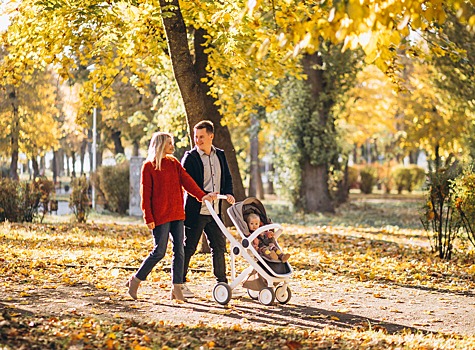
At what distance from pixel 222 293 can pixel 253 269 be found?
0.45 m

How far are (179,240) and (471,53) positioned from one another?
554 inches

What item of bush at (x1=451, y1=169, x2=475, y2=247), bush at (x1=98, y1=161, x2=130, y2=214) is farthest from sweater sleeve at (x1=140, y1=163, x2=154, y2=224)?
bush at (x1=98, y1=161, x2=130, y2=214)

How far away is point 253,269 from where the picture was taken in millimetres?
8750

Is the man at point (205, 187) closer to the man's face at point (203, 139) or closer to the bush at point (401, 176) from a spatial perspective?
the man's face at point (203, 139)

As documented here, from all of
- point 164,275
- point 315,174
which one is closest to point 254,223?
point 164,275

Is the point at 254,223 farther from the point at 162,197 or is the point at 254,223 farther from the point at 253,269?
the point at 162,197

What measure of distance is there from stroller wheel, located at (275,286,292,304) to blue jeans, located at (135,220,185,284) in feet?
3.68

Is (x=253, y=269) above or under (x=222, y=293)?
above

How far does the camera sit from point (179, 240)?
8711mm

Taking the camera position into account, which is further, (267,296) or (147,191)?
(267,296)

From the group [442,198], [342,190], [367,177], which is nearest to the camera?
[442,198]

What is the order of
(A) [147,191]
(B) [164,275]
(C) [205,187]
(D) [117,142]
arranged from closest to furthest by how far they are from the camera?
(A) [147,191]
(C) [205,187]
(B) [164,275]
(D) [117,142]

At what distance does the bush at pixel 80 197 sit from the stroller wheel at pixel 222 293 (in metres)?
11.8

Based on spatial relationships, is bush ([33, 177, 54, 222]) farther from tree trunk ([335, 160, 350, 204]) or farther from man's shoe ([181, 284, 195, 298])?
man's shoe ([181, 284, 195, 298])
